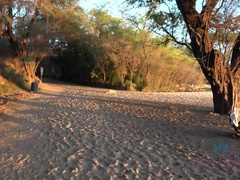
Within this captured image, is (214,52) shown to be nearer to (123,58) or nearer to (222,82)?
(222,82)

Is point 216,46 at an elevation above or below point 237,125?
above

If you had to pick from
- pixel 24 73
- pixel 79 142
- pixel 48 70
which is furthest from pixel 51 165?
pixel 48 70

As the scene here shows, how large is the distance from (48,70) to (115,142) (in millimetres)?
29674

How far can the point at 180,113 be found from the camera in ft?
35.4

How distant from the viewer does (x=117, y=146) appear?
630 cm

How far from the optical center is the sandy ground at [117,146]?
15.6ft

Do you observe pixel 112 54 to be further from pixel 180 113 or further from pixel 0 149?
pixel 0 149

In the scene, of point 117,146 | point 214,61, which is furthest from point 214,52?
point 117,146

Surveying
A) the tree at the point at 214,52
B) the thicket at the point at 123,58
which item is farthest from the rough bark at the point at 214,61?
the thicket at the point at 123,58

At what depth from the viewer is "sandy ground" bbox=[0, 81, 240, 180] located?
476cm

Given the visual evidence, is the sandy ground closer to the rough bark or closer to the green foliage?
the rough bark

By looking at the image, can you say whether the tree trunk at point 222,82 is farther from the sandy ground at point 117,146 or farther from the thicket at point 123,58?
the thicket at point 123,58

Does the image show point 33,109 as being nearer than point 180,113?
No

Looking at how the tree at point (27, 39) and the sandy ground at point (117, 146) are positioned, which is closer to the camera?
the sandy ground at point (117, 146)
